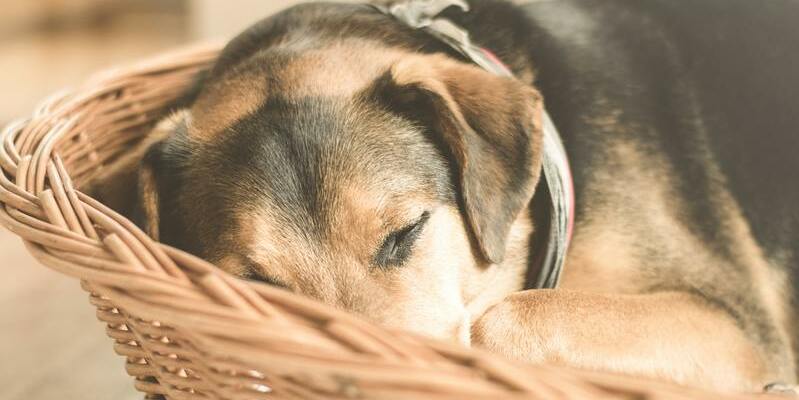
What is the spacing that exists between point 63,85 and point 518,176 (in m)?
4.24

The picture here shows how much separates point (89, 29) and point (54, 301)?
433cm

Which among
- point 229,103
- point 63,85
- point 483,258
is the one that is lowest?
point 63,85

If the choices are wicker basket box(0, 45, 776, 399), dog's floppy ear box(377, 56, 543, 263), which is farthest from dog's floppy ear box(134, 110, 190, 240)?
dog's floppy ear box(377, 56, 543, 263)

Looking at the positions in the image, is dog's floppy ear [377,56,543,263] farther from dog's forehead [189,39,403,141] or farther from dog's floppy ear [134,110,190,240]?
dog's floppy ear [134,110,190,240]

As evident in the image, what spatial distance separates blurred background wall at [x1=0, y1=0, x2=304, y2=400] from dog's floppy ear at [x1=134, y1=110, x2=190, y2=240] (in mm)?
913

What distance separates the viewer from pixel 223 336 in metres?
1.21

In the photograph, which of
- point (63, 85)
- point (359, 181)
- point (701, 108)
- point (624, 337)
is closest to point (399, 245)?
point (359, 181)

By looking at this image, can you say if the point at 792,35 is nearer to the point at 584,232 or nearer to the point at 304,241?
the point at 584,232

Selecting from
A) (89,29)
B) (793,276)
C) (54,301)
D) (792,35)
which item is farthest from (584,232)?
(89,29)

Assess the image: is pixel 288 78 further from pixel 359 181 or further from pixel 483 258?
pixel 483 258

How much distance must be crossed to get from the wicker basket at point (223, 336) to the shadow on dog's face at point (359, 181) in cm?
25

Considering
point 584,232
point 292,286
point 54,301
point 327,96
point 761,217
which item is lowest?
point 54,301

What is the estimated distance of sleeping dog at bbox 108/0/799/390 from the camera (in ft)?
5.31

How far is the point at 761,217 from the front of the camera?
6.93ft
